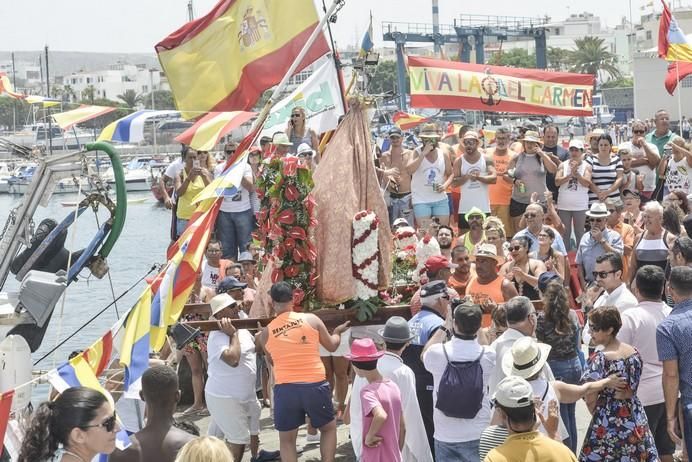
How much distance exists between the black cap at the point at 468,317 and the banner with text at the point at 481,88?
10.3 metres

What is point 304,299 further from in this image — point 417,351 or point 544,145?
point 544,145

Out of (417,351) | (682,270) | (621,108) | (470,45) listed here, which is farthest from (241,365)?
(621,108)

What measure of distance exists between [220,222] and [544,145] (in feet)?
13.5

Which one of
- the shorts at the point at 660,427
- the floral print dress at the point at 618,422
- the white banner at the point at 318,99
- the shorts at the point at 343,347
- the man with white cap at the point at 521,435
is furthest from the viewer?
the white banner at the point at 318,99

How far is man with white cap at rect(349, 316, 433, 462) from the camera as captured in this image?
316 inches

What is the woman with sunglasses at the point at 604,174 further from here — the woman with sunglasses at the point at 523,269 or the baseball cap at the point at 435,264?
the baseball cap at the point at 435,264

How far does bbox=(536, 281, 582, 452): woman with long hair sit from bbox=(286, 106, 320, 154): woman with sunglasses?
5.32 m

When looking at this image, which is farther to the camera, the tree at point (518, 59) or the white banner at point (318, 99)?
the tree at point (518, 59)

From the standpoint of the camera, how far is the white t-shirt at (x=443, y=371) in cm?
779

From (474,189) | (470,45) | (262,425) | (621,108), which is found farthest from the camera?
(621,108)

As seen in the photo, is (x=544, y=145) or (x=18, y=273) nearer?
(x=18, y=273)

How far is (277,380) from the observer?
29.0 ft

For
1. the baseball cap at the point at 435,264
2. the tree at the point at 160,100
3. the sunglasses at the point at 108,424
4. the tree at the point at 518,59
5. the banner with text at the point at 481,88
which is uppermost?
the banner with text at the point at 481,88

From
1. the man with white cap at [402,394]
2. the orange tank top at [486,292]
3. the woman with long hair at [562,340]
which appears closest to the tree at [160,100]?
the orange tank top at [486,292]
